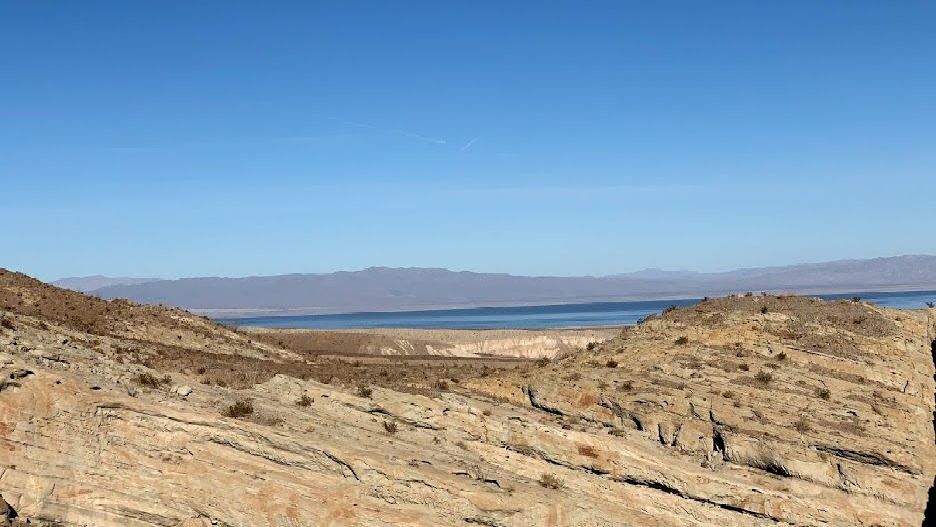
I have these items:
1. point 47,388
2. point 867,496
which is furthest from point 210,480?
point 867,496

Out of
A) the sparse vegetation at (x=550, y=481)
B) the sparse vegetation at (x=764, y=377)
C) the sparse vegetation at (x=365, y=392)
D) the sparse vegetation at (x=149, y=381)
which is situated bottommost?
the sparse vegetation at (x=550, y=481)

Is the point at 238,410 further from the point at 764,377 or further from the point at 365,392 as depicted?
the point at 764,377

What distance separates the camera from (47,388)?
17031mm

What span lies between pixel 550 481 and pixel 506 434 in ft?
7.30

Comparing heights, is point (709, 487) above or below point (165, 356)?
below

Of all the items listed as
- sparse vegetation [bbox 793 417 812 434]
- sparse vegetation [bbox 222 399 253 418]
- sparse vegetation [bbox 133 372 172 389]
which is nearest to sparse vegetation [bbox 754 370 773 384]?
sparse vegetation [bbox 793 417 812 434]

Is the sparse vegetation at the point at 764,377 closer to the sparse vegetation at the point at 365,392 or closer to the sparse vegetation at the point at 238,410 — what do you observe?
the sparse vegetation at the point at 365,392

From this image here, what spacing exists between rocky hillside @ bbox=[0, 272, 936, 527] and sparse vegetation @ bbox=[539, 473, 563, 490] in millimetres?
92

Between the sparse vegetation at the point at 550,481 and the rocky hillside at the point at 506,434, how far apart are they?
92mm

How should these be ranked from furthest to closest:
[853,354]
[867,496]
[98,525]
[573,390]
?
[853,354] < [573,390] < [867,496] < [98,525]

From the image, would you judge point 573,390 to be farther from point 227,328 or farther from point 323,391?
point 227,328

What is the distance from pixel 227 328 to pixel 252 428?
108 ft

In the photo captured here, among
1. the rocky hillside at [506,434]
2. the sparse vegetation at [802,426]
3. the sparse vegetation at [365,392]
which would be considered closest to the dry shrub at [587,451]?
the rocky hillside at [506,434]

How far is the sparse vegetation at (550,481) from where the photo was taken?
771 inches
